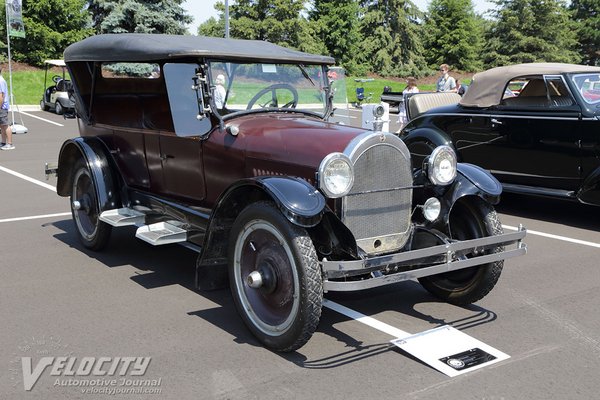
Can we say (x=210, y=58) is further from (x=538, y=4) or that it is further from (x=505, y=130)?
(x=538, y=4)

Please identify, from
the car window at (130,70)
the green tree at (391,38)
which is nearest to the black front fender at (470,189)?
the car window at (130,70)

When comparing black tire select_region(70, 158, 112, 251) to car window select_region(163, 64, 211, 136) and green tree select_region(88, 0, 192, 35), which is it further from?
green tree select_region(88, 0, 192, 35)

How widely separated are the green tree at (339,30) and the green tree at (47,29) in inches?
602

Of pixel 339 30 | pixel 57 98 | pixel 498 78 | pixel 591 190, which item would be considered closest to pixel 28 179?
pixel 498 78

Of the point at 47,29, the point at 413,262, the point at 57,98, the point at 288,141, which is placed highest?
the point at 47,29

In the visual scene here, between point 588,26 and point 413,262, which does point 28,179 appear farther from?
point 588,26

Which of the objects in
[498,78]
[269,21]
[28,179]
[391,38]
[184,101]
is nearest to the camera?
[184,101]

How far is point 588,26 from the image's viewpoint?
4575 centimetres

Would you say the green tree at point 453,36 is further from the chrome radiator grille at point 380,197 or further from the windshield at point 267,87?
the chrome radiator grille at point 380,197

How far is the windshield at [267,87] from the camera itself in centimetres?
473

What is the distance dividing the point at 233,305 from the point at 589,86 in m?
5.24

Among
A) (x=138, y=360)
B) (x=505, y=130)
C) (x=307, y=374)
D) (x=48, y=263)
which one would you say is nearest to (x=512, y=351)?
(x=307, y=374)

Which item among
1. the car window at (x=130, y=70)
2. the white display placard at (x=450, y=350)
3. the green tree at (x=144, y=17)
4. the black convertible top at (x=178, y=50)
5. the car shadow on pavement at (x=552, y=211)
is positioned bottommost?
the car shadow on pavement at (x=552, y=211)

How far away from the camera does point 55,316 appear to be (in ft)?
14.0
